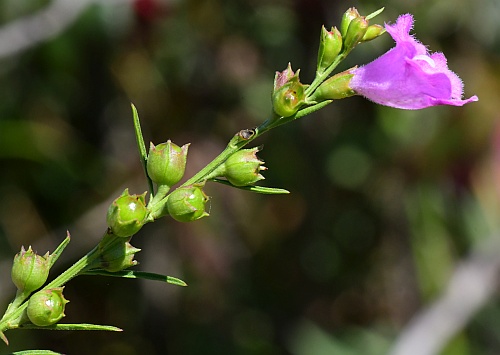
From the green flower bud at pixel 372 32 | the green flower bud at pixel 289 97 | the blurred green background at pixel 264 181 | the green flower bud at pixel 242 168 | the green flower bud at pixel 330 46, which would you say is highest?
the blurred green background at pixel 264 181

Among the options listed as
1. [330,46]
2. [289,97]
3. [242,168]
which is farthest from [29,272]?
[330,46]

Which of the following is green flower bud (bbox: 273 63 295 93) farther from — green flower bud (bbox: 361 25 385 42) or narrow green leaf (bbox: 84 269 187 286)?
narrow green leaf (bbox: 84 269 187 286)

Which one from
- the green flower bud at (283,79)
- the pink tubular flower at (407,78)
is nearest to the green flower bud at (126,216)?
the green flower bud at (283,79)

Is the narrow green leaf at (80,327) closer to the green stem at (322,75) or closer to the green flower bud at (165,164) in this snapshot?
the green flower bud at (165,164)

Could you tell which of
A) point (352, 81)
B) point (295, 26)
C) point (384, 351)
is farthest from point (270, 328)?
point (352, 81)

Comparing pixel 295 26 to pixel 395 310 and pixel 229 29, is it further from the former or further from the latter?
pixel 395 310
